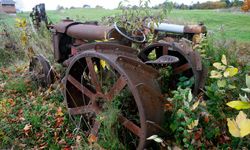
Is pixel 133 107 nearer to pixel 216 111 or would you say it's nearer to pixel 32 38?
pixel 216 111

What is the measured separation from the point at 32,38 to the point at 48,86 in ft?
8.71

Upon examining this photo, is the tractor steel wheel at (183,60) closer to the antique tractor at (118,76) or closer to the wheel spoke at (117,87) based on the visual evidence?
the antique tractor at (118,76)

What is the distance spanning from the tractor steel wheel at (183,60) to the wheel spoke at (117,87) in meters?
1.23

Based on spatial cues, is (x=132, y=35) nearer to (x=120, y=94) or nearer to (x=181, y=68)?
(x=181, y=68)

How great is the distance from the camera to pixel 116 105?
10.2ft

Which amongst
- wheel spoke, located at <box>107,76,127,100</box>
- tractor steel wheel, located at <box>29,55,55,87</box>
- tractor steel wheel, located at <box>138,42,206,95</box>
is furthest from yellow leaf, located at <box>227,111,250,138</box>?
tractor steel wheel, located at <box>29,55,55,87</box>

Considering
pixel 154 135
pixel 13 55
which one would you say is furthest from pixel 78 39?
pixel 13 55

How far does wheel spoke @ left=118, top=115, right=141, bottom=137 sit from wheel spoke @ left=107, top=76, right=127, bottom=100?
0.80ft

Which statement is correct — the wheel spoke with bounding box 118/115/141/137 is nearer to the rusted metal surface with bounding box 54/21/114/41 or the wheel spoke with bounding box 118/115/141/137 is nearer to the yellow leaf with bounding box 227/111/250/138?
the rusted metal surface with bounding box 54/21/114/41

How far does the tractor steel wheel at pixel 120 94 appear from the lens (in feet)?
9.09

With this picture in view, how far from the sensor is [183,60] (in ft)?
13.9

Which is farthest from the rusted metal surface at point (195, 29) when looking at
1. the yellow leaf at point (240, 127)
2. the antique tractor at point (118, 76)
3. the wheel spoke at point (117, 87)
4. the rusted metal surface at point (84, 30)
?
the yellow leaf at point (240, 127)

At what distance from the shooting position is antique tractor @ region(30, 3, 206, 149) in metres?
2.83

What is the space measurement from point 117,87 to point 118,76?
73cm
